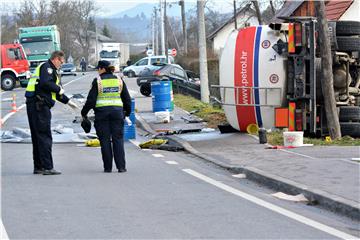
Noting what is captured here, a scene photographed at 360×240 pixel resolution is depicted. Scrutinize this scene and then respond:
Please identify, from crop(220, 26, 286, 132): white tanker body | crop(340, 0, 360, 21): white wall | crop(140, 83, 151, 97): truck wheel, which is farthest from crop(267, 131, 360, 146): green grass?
crop(340, 0, 360, 21): white wall

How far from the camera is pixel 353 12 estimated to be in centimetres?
3316

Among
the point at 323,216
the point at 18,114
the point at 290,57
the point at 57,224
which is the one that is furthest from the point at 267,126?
the point at 18,114

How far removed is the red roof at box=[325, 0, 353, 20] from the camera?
3203cm

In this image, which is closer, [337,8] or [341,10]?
[341,10]

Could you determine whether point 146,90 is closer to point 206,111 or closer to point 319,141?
point 206,111

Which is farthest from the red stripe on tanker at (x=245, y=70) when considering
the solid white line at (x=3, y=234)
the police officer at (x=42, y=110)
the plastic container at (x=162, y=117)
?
the solid white line at (x=3, y=234)

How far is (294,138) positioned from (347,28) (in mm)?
3200

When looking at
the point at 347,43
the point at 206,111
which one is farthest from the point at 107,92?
the point at 206,111

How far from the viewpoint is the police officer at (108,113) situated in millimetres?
11406

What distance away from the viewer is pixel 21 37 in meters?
50.7

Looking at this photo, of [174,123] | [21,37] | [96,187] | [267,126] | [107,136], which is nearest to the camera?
[96,187]

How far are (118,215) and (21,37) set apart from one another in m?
44.4

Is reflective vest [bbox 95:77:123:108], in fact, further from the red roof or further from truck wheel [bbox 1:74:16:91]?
truck wheel [bbox 1:74:16:91]

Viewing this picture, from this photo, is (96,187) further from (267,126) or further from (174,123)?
(174,123)
